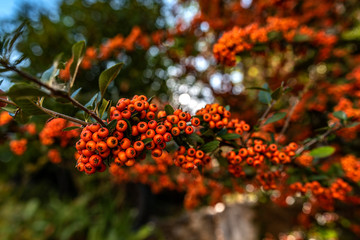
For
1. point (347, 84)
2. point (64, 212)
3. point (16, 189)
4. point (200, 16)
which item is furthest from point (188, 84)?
point (16, 189)

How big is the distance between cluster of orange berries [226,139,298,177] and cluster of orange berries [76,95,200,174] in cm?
38

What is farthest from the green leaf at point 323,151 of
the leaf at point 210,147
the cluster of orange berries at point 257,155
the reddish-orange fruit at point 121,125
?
the reddish-orange fruit at point 121,125

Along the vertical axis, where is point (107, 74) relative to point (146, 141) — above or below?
above

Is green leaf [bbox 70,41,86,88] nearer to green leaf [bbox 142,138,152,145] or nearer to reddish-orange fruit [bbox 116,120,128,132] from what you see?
reddish-orange fruit [bbox 116,120,128,132]

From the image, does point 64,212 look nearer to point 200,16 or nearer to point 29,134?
point 29,134

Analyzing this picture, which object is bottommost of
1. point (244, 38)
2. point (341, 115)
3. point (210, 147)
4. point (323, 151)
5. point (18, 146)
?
point (323, 151)

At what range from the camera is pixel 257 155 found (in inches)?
48.9

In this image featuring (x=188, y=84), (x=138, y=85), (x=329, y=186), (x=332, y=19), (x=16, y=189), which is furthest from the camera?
(x=16, y=189)

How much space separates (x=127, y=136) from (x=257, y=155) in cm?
76

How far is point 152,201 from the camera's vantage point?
7.48 meters

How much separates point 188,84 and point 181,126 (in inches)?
173

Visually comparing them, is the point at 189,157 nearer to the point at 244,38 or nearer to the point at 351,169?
the point at 244,38

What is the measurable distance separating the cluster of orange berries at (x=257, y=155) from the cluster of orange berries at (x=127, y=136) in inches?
15.1

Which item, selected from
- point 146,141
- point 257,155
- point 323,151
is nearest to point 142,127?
point 146,141
